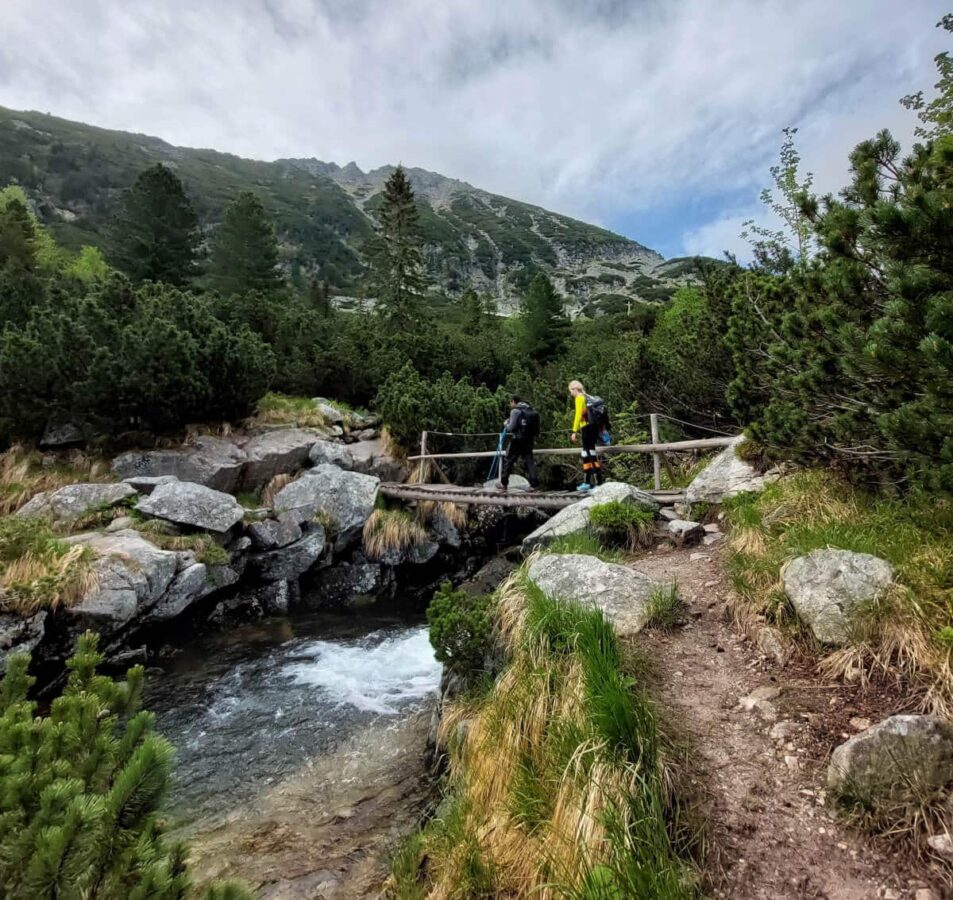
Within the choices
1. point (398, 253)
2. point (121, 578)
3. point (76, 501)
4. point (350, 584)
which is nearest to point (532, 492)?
point (350, 584)

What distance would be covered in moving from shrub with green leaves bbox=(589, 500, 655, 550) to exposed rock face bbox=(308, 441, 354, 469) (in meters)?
8.06

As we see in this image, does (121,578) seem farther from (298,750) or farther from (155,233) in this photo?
(155,233)

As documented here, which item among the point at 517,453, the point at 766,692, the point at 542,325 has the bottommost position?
the point at 766,692

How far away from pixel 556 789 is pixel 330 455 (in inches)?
446

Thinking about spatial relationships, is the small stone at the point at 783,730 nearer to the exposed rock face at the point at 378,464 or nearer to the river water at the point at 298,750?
the river water at the point at 298,750

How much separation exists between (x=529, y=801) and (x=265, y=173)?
151419 millimetres

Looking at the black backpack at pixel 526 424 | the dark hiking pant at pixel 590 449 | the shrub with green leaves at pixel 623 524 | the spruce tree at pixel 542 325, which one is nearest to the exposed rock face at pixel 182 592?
the black backpack at pixel 526 424

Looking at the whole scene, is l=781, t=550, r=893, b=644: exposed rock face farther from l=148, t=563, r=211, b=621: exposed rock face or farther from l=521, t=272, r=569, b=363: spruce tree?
l=521, t=272, r=569, b=363: spruce tree

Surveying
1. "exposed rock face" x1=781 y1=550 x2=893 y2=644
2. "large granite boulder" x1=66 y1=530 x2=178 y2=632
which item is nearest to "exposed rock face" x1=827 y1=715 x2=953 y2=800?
"exposed rock face" x1=781 y1=550 x2=893 y2=644

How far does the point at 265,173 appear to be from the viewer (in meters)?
126

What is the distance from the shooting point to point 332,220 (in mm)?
99812

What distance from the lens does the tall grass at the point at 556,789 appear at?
7.70ft

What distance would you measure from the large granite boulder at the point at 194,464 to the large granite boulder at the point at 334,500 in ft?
4.42

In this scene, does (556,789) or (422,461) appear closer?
(556,789)
